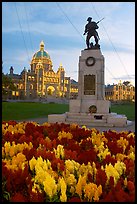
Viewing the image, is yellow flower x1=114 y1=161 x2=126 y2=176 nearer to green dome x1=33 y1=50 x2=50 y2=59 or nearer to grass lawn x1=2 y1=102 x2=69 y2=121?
grass lawn x1=2 y1=102 x2=69 y2=121

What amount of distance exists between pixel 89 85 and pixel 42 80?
110m

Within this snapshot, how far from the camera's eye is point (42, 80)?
427 ft

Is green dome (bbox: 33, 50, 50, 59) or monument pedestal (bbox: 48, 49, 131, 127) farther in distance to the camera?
green dome (bbox: 33, 50, 50, 59)

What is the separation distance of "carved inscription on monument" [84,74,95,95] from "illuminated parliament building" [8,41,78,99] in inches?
3946

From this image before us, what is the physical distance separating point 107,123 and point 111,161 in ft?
50.3

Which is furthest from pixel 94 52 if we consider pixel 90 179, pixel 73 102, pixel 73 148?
pixel 90 179

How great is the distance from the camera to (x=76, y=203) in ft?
6.07

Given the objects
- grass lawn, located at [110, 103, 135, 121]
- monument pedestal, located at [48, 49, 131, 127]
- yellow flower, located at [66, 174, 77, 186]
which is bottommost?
grass lawn, located at [110, 103, 135, 121]

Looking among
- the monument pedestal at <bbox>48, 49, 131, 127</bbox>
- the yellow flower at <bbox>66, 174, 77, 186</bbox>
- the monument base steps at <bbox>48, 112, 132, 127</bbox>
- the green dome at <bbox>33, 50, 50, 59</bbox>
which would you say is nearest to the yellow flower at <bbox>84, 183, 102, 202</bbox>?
the yellow flower at <bbox>66, 174, 77, 186</bbox>

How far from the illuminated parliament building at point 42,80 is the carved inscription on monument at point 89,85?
100 m

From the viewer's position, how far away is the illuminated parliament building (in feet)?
409

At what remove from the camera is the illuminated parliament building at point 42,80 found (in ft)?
409

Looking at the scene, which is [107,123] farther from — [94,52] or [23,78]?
[23,78]

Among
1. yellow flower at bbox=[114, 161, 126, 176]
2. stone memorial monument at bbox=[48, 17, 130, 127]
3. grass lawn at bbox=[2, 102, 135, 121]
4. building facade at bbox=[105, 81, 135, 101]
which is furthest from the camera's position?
building facade at bbox=[105, 81, 135, 101]
